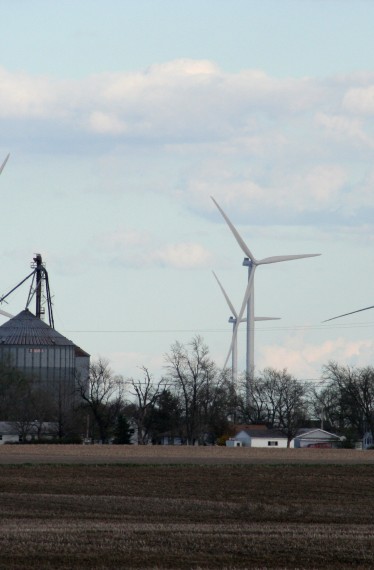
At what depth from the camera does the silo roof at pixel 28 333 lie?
16750cm

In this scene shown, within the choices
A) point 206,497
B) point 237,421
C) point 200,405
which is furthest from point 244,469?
point 237,421

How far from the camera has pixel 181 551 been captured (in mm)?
26328

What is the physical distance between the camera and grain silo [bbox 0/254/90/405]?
167 metres

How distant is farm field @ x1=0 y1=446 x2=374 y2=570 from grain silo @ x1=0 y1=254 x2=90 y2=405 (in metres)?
93.3

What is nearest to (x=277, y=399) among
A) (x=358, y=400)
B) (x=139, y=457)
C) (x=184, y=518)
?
(x=358, y=400)

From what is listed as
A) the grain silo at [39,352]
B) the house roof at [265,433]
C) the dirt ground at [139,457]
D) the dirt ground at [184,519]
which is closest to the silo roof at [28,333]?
the grain silo at [39,352]

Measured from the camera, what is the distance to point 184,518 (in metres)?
37.8

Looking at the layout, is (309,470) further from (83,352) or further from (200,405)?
(83,352)

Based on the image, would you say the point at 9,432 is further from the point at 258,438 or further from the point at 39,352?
the point at 258,438

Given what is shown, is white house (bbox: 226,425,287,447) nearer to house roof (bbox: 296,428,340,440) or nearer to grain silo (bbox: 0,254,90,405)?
house roof (bbox: 296,428,340,440)

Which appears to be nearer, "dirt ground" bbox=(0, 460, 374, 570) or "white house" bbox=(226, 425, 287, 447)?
"dirt ground" bbox=(0, 460, 374, 570)

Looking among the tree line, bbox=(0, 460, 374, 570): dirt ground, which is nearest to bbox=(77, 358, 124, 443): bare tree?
the tree line

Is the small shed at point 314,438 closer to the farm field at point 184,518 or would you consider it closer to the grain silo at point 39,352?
the grain silo at point 39,352

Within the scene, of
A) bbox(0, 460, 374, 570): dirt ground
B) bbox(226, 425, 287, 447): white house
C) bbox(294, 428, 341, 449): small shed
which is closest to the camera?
bbox(0, 460, 374, 570): dirt ground
